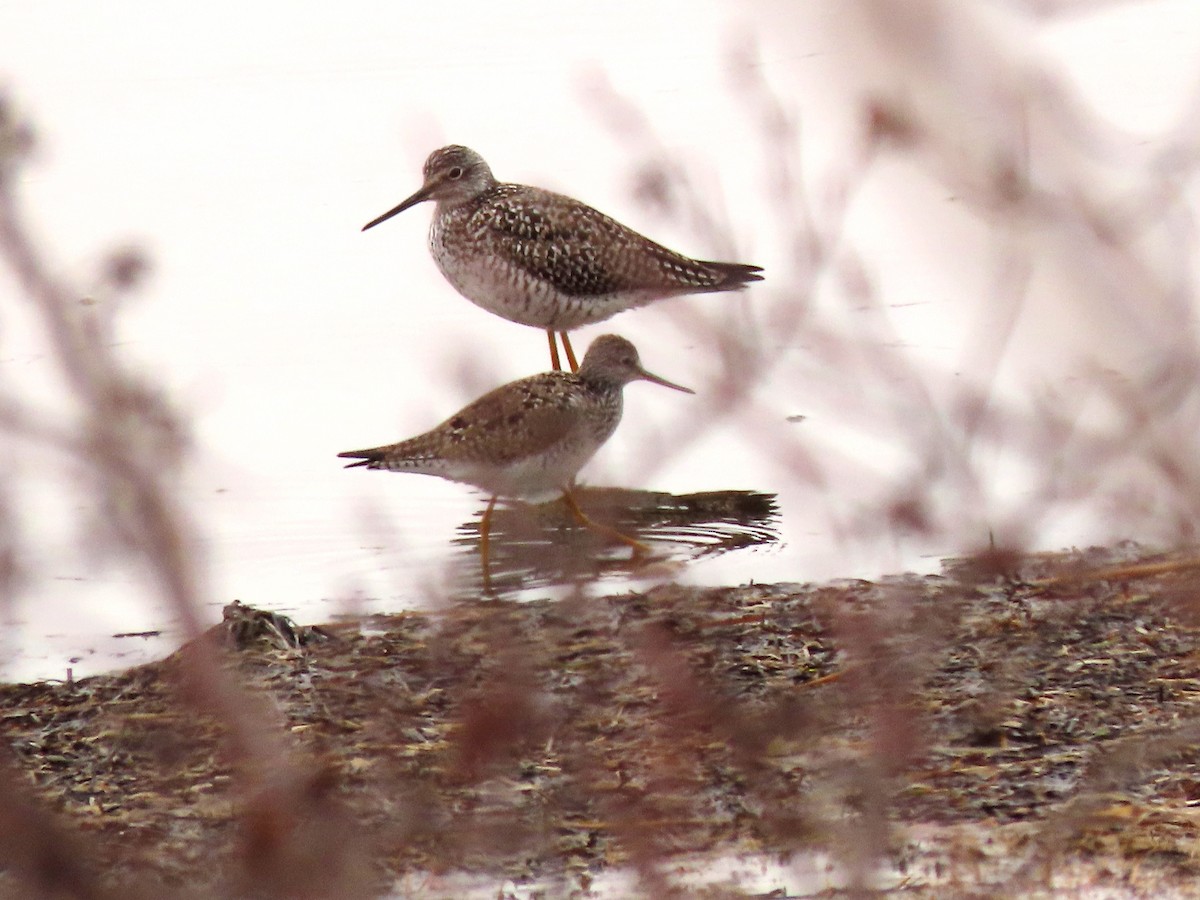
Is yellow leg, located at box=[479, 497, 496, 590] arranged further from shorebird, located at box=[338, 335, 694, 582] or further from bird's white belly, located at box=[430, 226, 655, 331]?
bird's white belly, located at box=[430, 226, 655, 331]

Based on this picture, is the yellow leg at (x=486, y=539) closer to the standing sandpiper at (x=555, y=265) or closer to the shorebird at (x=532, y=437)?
the shorebird at (x=532, y=437)

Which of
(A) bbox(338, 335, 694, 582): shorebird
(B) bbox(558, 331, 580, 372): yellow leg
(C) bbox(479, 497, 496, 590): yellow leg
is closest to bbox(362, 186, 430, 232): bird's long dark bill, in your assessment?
(B) bbox(558, 331, 580, 372): yellow leg

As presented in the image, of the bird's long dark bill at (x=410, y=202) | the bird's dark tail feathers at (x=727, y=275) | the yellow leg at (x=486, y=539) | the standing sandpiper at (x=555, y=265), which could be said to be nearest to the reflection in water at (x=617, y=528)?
the yellow leg at (x=486, y=539)

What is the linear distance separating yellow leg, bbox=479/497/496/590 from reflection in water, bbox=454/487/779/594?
18 millimetres

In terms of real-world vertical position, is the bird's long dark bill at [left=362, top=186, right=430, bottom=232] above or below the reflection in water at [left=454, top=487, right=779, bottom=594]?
above

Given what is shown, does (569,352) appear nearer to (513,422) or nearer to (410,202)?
(410,202)

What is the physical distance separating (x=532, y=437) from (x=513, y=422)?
0.11 meters

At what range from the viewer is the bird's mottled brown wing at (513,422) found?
738cm

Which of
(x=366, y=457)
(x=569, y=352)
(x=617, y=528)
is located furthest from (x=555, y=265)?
(x=617, y=528)

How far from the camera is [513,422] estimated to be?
24.6 feet

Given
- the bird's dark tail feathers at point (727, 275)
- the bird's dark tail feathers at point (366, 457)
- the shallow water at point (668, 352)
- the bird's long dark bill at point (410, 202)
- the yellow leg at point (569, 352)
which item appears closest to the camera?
the shallow water at point (668, 352)

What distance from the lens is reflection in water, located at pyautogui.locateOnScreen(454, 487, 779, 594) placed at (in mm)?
7387

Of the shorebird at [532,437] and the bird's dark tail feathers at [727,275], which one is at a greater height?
the bird's dark tail feathers at [727,275]

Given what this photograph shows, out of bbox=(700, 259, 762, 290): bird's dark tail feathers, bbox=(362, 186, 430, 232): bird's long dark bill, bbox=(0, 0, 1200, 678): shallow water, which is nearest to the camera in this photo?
bbox=(0, 0, 1200, 678): shallow water
